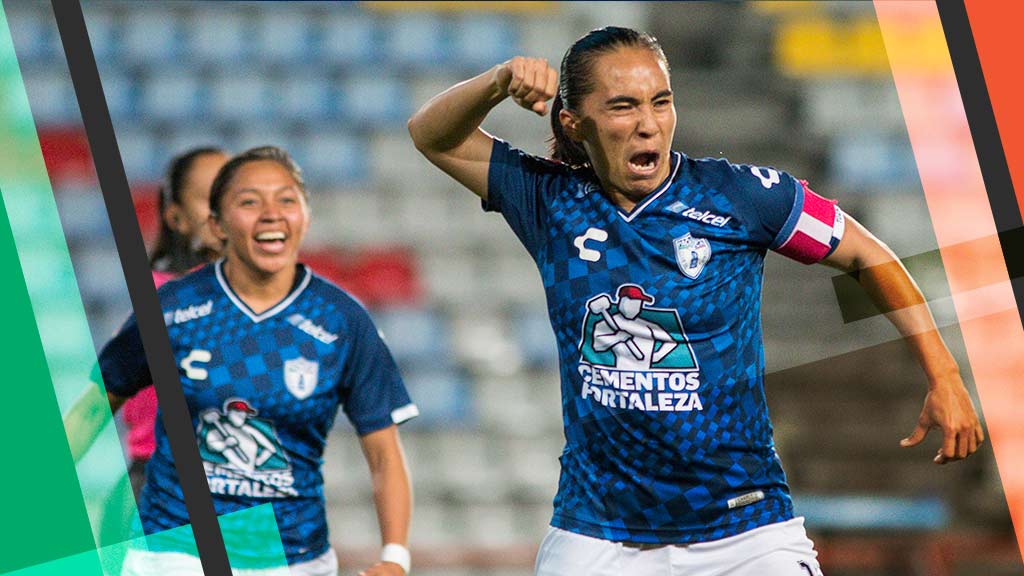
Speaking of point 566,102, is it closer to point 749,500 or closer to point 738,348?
point 738,348

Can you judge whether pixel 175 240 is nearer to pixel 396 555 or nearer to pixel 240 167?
pixel 240 167

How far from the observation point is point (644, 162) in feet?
4.52

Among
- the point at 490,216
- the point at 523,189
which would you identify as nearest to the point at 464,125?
the point at 523,189

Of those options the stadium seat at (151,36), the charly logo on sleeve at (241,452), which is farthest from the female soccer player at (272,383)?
the stadium seat at (151,36)

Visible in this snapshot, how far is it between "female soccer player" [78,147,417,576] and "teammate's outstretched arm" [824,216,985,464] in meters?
0.66

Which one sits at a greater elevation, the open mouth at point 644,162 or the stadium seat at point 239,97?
the stadium seat at point 239,97

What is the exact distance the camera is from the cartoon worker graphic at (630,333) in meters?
1.34

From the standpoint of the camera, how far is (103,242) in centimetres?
317

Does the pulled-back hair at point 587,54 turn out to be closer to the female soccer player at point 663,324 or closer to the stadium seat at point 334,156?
the female soccer player at point 663,324

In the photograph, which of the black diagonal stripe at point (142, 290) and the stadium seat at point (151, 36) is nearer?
the black diagonal stripe at point (142, 290)

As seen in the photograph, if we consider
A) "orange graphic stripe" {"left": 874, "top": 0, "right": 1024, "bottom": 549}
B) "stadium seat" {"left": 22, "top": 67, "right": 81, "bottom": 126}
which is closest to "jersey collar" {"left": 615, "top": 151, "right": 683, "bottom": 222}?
"orange graphic stripe" {"left": 874, "top": 0, "right": 1024, "bottom": 549}

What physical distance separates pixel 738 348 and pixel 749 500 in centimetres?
17

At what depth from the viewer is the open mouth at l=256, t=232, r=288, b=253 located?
178 centimetres

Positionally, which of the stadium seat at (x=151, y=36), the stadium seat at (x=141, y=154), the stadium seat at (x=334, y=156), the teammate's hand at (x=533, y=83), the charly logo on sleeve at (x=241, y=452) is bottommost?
the charly logo on sleeve at (x=241, y=452)
